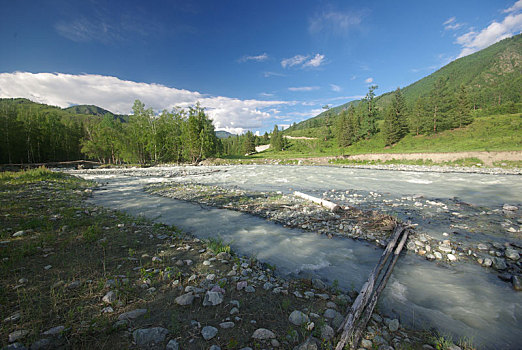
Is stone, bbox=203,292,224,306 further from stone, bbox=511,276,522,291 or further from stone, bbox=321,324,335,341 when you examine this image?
stone, bbox=511,276,522,291

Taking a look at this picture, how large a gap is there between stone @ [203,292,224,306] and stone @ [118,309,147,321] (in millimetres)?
833

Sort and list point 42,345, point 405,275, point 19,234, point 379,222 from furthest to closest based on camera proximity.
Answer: point 379,222 < point 19,234 < point 405,275 < point 42,345

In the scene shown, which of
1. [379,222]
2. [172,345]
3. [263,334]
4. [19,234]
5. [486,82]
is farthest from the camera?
[486,82]

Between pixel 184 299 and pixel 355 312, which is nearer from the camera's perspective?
pixel 355 312

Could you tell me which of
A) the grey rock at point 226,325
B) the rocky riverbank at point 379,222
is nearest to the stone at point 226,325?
the grey rock at point 226,325

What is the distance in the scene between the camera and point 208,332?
2344 millimetres

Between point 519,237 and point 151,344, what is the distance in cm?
969

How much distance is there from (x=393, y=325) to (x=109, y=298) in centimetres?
420

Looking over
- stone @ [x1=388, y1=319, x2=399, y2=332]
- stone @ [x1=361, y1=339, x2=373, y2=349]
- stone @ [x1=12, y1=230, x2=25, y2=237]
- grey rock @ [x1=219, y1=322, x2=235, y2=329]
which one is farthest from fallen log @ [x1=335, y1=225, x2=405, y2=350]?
stone @ [x1=12, y1=230, x2=25, y2=237]

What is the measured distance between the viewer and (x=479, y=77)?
158 meters

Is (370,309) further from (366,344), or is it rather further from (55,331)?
(55,331)

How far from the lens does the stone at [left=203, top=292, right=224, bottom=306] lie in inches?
115

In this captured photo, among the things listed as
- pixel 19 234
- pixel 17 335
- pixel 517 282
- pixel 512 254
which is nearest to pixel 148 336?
pixel 17 335

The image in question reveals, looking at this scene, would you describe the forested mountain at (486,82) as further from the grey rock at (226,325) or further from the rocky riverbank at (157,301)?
the grey rock at (226,325)
